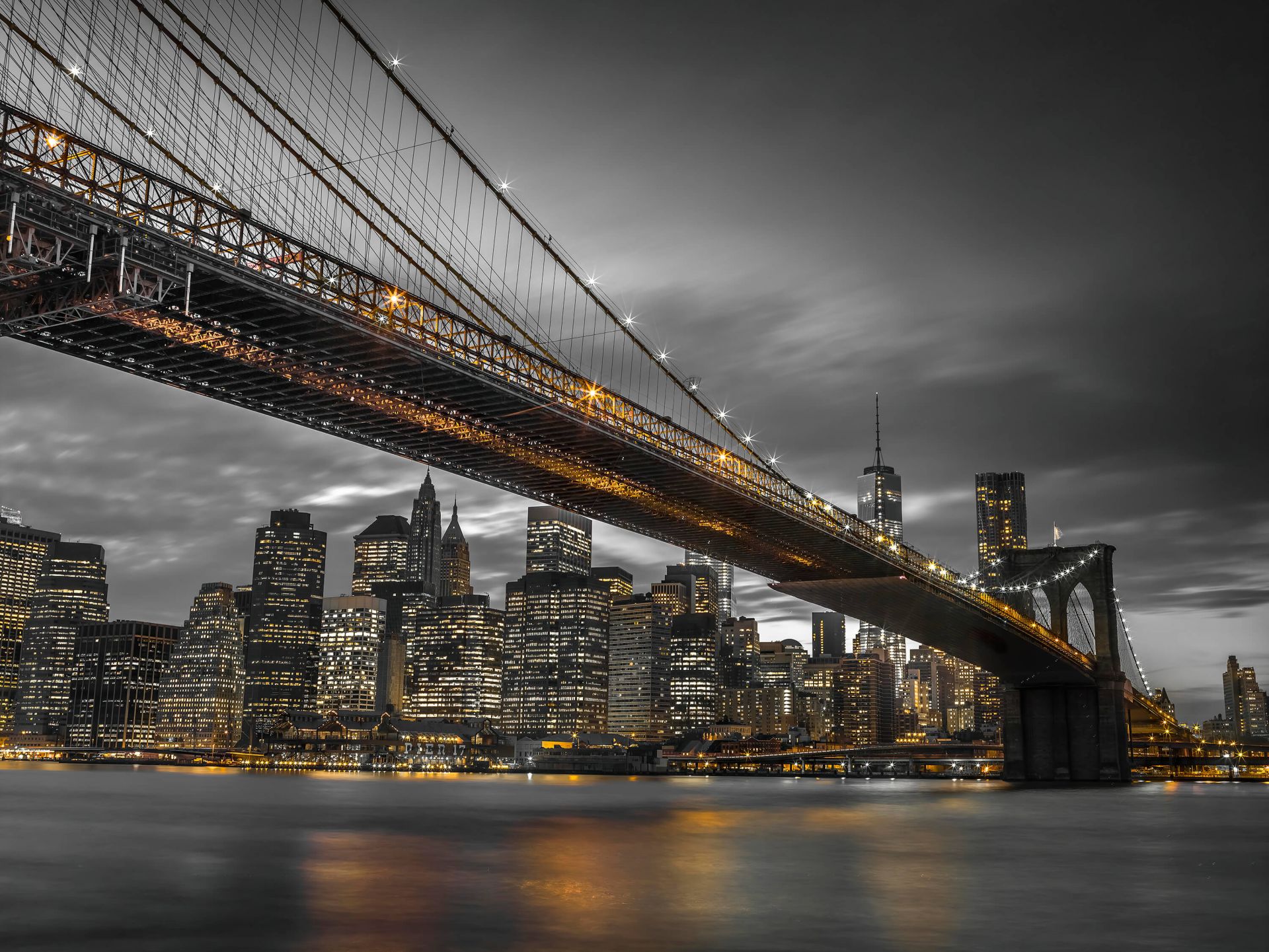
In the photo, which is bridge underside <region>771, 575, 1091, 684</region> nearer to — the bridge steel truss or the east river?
the bridge steel truss

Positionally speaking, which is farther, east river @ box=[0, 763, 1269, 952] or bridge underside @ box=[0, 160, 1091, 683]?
bridge underside @ box=[0, 160, 1091, 683]

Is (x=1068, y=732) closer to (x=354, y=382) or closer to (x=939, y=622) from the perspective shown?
(x=939, y=622)

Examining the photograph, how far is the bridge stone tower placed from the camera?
8344 cm

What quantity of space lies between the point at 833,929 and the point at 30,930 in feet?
34.6

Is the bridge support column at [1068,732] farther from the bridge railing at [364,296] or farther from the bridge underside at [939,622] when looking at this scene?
the bridge railing at [364,296]

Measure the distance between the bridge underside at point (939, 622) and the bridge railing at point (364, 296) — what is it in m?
9.87

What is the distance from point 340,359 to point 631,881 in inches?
759

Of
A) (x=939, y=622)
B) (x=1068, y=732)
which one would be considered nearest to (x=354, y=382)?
(x=939, y=622)

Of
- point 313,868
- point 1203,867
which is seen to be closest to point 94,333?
point 313,868

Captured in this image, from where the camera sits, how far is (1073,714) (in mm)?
85438

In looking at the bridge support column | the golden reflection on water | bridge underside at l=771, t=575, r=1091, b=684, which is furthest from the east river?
the bridge support column

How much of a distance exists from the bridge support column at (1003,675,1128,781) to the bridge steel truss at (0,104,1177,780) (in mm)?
26487

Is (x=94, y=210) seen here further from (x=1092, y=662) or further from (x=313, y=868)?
(x=1092, y=662)

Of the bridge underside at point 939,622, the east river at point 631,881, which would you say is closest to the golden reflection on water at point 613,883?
the east river at point 631,881
